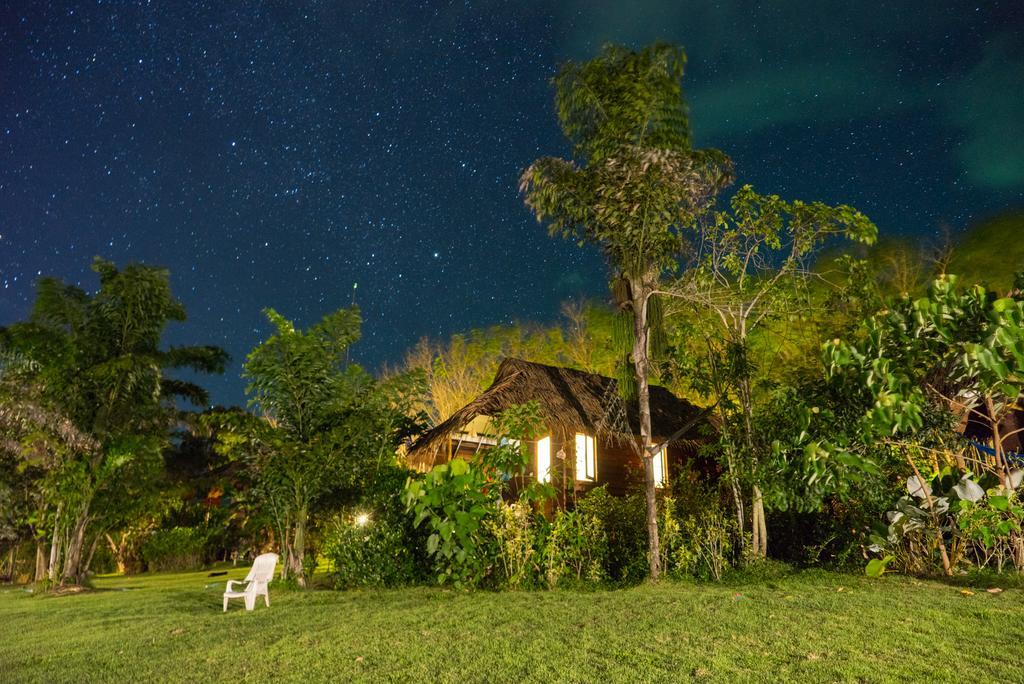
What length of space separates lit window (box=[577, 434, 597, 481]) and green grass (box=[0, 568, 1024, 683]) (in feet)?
23.4

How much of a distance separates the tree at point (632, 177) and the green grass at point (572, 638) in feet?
9.48

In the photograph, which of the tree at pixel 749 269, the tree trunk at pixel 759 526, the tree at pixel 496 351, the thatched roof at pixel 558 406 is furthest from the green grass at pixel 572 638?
the tree at pixel 496 351

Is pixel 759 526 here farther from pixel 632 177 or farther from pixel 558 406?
pixel 632 177

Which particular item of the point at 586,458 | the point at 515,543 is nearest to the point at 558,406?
the point at 586,458

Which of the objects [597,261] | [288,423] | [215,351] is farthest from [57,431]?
[597,261]

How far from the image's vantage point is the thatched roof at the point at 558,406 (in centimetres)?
1282

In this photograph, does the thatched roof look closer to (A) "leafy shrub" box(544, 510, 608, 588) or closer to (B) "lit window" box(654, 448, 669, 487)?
(B) "lit window" box(654, 448, 669, 487)

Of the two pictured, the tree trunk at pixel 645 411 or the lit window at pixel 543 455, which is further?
the lit window at pixel 543 455

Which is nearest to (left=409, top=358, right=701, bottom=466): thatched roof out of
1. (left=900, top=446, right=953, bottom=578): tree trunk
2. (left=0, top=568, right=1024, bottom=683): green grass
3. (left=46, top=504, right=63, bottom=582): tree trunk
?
(left=900, top=446, right=953, bottom=578): tree trunk

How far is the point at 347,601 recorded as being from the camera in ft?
26.2

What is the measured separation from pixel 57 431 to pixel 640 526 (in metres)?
10.9

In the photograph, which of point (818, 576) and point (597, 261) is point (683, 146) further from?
point (818, 576)

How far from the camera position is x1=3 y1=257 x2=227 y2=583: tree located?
40.3 ft

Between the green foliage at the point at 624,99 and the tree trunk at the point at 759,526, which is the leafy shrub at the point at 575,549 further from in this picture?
the green foliage at the point at 624,99
